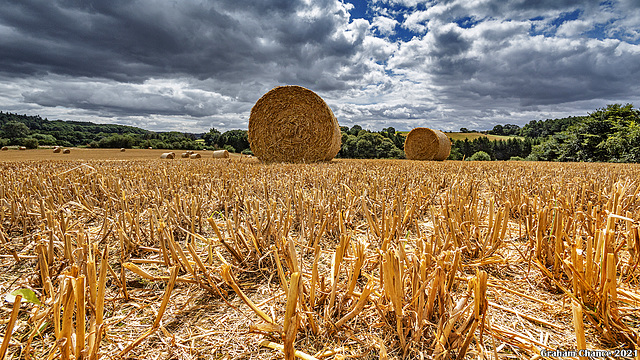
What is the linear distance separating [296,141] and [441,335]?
26.4 ft

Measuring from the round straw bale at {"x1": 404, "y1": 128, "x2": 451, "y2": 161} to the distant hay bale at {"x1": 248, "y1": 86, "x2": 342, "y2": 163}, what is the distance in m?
7.03

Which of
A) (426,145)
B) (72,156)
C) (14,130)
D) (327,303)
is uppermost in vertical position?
(426,145)

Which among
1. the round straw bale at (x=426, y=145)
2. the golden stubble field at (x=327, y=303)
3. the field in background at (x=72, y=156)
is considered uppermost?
the round straw bale at (x=426, y=145)

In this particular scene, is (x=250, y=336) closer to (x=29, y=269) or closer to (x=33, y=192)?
(x=29, y=269)

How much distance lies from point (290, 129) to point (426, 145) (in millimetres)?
8189

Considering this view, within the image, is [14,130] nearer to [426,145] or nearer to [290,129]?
[290,129]

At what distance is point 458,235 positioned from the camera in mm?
1387

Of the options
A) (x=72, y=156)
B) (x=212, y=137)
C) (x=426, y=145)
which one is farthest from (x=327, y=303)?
(x=212, y=137)

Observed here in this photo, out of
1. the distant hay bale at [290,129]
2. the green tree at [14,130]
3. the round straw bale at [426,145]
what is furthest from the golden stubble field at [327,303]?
the green tree at [14,130]

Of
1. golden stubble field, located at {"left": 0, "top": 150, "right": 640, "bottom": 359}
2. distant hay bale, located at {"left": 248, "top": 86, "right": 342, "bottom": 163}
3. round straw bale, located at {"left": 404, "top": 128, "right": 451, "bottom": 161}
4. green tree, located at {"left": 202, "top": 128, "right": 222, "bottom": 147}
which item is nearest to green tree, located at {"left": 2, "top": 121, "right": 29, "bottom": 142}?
green tree, located at {"left": 202, "top": 128, "right": 222, "bottom": 147}

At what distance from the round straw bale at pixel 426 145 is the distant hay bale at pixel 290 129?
277 inches

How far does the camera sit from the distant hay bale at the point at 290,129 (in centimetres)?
842

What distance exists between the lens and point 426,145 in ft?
45.4

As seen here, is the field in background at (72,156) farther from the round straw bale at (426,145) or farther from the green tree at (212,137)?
the green tree at (212,137)
